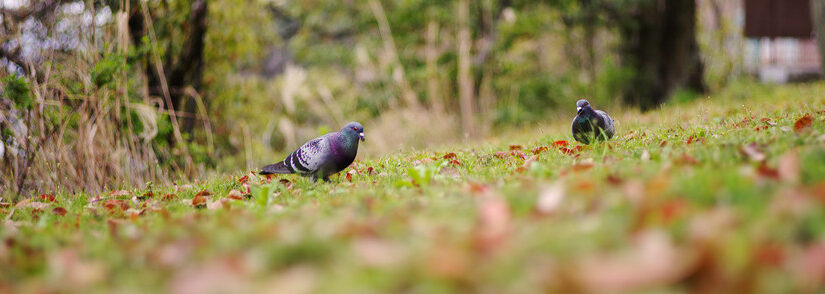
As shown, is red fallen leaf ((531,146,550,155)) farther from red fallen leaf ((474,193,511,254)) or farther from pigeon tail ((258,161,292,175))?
red fallen leaf ((474,193,511,254))

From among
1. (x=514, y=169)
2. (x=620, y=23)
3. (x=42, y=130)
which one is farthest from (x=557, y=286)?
(x=620, y=23)

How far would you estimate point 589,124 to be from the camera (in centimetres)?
346

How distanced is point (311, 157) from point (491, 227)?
6.49 feet

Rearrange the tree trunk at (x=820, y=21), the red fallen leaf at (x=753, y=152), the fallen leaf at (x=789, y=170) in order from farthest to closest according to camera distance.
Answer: the tree trunk at (x=820, y=21) → the red fallen leaf at (x=753, y=152) → the fallen leaf at (x=789, y=170)

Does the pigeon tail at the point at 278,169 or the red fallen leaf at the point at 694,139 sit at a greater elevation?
the pigeon tail at the point at 278,169

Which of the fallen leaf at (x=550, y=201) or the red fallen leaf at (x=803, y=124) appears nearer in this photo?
the fallen leaf at (x=550, y=201)

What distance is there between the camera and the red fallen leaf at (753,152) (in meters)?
2.22

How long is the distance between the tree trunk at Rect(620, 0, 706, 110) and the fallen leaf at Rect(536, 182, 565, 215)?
311 inches

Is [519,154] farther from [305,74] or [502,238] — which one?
[305,74]

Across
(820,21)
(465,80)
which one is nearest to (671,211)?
(465,80)

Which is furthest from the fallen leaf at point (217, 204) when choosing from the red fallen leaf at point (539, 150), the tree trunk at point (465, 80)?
the tree trunk at point (465, 80)

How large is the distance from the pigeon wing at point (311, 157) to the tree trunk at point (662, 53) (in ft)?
23.1

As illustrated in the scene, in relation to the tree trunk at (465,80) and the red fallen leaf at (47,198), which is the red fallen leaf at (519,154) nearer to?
the red fallen leaf at (47,198)

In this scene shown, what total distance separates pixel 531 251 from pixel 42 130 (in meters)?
4.35
